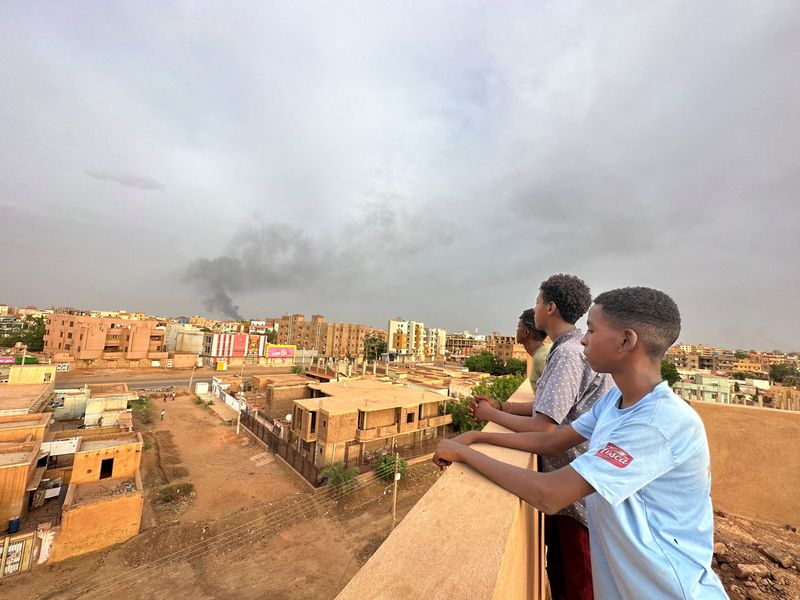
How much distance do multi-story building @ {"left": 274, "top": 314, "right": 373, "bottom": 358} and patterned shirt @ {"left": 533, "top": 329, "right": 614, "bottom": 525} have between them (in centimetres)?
6150

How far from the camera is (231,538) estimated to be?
1247 cm

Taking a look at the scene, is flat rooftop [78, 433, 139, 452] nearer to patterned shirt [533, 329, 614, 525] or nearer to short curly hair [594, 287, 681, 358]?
patterned shirt [533, 329, 614, 525]

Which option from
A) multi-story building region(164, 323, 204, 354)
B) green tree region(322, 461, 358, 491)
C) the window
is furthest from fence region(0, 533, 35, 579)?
multi-story building region(164, 323, 204, 354)

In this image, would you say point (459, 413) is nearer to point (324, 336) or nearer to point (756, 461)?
point (756, 461)

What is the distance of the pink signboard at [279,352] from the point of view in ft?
171

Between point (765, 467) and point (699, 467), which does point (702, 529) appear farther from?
point (765, 467)


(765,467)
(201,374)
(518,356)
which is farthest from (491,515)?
(518,356)

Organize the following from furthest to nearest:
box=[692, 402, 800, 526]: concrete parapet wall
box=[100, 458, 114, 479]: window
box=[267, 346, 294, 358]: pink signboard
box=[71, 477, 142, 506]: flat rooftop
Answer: box=[267, 346, 294, 358]: pink signboard < box=[100, 458, 114, 479]: window < box=[71, 477, 142, 506]: flat rooftop < box=[692, 402, 800, 526]: concrete parapet wall

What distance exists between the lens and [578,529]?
6.16 feet

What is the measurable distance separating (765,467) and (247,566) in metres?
13.4

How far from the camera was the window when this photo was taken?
512 inches

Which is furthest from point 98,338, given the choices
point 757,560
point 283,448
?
point 757,560

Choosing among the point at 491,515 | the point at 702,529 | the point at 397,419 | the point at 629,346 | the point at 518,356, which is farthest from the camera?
the point at 518,356

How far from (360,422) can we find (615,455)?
17.4 metres
